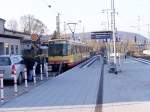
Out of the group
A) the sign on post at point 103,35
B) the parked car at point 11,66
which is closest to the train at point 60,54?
the sign on post at point 103,35

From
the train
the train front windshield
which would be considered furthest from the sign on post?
the train front windshield

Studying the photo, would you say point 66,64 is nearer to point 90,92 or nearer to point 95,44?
point 90,92

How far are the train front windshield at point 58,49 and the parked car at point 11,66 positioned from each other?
62.0 ft

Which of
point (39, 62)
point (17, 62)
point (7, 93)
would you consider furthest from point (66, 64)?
point (7, 93)

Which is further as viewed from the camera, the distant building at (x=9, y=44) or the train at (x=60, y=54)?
the distant building at (x=9, y=44)

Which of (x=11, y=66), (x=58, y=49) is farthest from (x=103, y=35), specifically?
(x=11, y=66)

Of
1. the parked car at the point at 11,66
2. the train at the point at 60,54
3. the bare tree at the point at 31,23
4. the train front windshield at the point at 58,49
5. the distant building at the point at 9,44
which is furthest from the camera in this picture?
the bare tree at the point at 31,23

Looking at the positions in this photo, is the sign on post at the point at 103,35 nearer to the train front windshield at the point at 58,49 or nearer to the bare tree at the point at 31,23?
the train front windshield at the point at 58,49

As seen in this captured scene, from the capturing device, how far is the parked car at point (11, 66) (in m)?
25.4

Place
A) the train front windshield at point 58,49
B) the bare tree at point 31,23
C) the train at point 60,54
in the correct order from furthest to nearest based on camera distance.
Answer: the bare tree at point 31,23
the train front windshield at point 58,49
the train at point 60,54

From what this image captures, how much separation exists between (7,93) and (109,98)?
5.63 meters

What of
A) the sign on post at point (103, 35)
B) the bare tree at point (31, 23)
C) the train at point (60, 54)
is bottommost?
the train at point (60, 54)

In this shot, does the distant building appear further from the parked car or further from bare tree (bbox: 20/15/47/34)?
bare tree (bbox: 20/15/47/34)

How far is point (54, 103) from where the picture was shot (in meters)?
16.5
